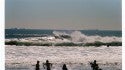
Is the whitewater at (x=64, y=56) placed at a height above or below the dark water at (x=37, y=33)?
below

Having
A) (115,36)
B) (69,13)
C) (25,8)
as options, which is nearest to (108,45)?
(115,36)

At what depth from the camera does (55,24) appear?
584 centimetres

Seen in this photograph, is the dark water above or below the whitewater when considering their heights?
above

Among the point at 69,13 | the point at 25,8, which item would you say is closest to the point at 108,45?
the point at 69,13

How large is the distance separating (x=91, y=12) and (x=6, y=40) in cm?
92

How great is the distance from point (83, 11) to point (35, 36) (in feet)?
1.82

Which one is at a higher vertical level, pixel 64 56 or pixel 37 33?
pixel 37 33

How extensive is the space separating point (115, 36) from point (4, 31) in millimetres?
1134

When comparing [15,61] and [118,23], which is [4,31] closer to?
[15,61]

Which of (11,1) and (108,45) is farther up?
(11,1)

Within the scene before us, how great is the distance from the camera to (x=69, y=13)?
230 inches

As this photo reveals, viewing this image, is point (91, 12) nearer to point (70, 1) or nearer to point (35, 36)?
point (70, 1)

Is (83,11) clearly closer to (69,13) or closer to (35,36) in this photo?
(69,13)

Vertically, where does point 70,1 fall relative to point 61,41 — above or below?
above
